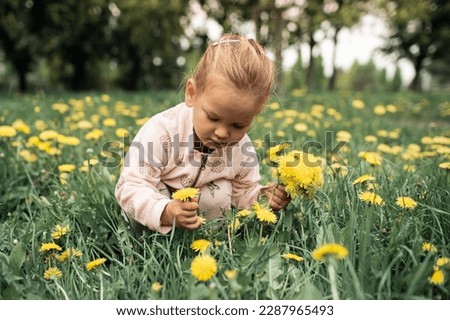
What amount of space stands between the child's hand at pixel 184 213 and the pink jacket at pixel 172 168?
6cm

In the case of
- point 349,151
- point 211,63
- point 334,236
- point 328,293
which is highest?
point 211,63

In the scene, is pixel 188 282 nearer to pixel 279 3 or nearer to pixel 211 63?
pixel 211 63

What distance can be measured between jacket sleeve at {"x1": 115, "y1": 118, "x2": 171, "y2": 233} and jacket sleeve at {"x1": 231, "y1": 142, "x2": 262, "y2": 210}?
330mm

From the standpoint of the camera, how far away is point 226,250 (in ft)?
4.46

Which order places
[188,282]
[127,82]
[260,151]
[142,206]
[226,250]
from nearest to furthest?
[188,282], [226,250], [142,206], [260,151], [127,82]

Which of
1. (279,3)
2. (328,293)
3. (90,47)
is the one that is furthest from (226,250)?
(90,47)

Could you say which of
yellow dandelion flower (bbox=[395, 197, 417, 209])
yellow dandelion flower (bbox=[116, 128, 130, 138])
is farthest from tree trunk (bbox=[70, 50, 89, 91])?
yellow dandelion flower (bbox=[395, 197, 417, 209])

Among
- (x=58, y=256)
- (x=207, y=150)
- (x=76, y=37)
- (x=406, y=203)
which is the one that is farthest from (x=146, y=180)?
(x=76, y=37)

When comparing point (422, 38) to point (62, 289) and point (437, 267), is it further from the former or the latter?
point (62, 289)

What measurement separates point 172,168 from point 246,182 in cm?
33

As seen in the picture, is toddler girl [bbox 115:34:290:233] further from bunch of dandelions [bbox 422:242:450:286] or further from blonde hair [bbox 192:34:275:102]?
bunch of dandelions [bbox 422:242:450:286]

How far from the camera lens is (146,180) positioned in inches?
62.7

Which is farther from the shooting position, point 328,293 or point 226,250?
point 226,250

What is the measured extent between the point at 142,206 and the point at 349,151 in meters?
1.83
